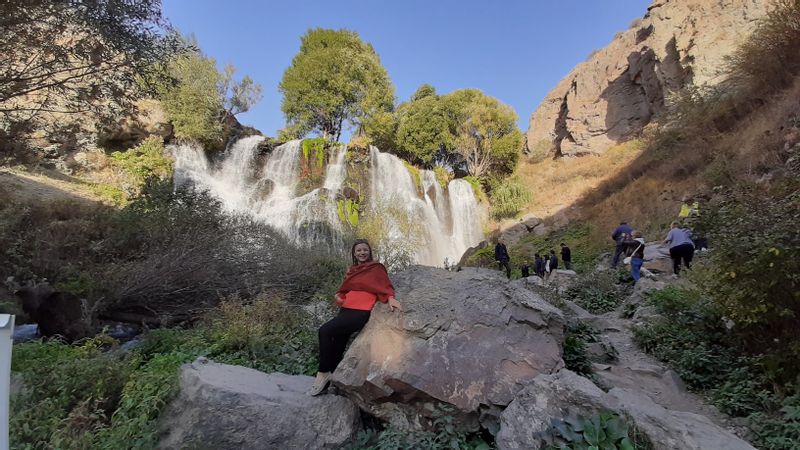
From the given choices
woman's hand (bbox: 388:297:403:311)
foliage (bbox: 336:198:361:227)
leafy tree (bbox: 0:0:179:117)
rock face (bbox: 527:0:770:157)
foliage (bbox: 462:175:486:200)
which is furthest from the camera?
foliage (bbox: 462:175:486:200)

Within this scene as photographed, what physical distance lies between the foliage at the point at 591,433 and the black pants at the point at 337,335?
6.42ft

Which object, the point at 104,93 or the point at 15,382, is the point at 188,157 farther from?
the point at 15,382

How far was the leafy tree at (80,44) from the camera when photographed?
22.0 ft

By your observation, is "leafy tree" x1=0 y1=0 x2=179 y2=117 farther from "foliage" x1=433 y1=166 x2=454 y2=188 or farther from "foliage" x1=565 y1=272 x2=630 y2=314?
"foliage" x1=433 y1=166 x2=454 y2=188

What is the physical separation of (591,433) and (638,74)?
32.2 metres

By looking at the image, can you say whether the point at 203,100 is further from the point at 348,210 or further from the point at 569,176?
the point at 569,176

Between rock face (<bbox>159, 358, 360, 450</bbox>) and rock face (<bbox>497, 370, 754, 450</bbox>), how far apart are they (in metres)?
1.36

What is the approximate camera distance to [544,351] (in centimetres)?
361

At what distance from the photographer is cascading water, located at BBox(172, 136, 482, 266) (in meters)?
20.0

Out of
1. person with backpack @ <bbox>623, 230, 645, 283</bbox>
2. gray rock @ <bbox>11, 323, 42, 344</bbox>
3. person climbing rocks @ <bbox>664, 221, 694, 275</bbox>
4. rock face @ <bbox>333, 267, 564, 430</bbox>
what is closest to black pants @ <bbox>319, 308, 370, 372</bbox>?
rock face @ <bbox>333, 267, 564, 430</bbox>

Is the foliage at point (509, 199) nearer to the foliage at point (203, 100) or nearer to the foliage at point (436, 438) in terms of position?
the foliage at point (203, 100)

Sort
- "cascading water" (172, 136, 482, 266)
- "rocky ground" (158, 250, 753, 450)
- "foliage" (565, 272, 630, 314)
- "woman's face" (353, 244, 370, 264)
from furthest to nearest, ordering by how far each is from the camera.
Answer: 1. "cascading water" (172, 136, 482, 266)
2. "foliage" (565, 272, 630, 314)
3. "woman's face" (353, 244, 370, 264)
4. "rocky ground" (158, 250, 753, 450)

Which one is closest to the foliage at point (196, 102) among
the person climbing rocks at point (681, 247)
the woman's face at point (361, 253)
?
the woman's face at point (361, 253)

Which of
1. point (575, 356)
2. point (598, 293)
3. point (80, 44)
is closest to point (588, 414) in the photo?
point (575, 356)
